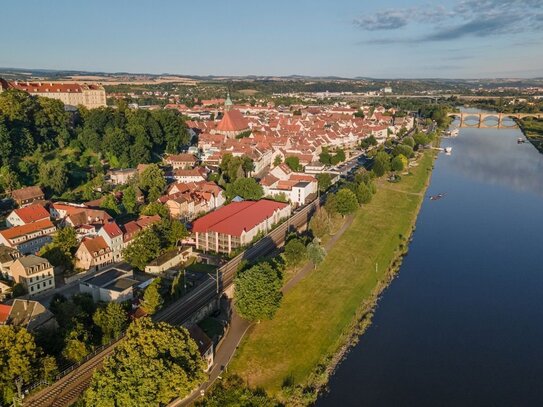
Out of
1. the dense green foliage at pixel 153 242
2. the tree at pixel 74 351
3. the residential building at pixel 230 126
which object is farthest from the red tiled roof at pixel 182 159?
the tree at pixel 74 351

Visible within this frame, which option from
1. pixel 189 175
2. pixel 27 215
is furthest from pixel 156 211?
pixel 189 175

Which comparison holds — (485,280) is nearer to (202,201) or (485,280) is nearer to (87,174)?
(202,201)

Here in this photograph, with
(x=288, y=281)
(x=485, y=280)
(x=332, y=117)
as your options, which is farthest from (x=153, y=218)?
(x=332, y=117)

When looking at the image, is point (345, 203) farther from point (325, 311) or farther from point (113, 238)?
point (113, 238)

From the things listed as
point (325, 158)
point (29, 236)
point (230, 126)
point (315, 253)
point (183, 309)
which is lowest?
point (183, 309)

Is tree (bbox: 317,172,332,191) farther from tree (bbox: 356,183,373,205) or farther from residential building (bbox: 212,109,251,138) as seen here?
residential building (bbox: 212,109,251,138)

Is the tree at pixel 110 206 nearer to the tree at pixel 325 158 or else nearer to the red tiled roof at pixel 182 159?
the red tiled roof at pixel 182 159
